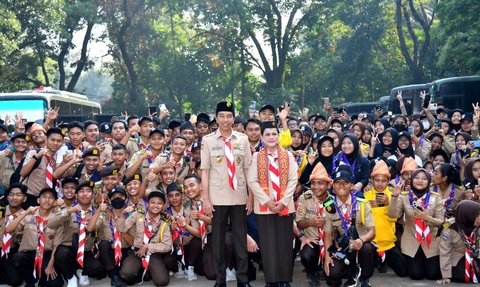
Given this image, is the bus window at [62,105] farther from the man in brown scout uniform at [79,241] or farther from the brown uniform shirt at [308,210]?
the brown uniform shirt at [308,210]

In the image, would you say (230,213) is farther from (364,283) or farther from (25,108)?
(25,108)

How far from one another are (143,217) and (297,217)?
183 centimetres

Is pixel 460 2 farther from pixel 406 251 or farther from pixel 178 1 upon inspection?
pixel 406 251

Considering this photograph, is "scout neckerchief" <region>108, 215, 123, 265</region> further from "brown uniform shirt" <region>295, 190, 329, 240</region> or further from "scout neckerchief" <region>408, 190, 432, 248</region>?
"scout neckerchief" <region>408, 190, 432, 248</region>

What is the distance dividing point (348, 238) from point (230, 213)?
4.28 feet

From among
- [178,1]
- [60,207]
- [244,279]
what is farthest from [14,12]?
[244,279]

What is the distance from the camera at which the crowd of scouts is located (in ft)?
22.8

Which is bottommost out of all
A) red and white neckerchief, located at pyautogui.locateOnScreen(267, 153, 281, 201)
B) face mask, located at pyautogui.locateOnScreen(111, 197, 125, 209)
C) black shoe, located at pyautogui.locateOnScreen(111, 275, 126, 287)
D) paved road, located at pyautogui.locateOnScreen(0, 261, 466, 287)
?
paved road, located at pyautogui.locateOnScreen(0, 261, 466, 287)

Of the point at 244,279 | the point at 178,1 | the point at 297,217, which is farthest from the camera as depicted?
the point at 178,1

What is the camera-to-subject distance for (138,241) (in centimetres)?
769

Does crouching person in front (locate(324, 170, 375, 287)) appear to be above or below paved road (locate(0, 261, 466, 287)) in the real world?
above

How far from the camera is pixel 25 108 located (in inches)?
624

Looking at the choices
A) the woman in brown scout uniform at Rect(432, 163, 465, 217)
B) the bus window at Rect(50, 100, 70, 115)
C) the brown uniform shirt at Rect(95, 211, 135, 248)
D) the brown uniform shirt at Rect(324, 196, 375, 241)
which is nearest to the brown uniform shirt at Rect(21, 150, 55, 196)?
the brown uniform shirt at Rect(95, 211, 135, 248)

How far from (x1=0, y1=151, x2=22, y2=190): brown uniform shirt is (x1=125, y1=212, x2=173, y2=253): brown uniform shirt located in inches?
75.1
